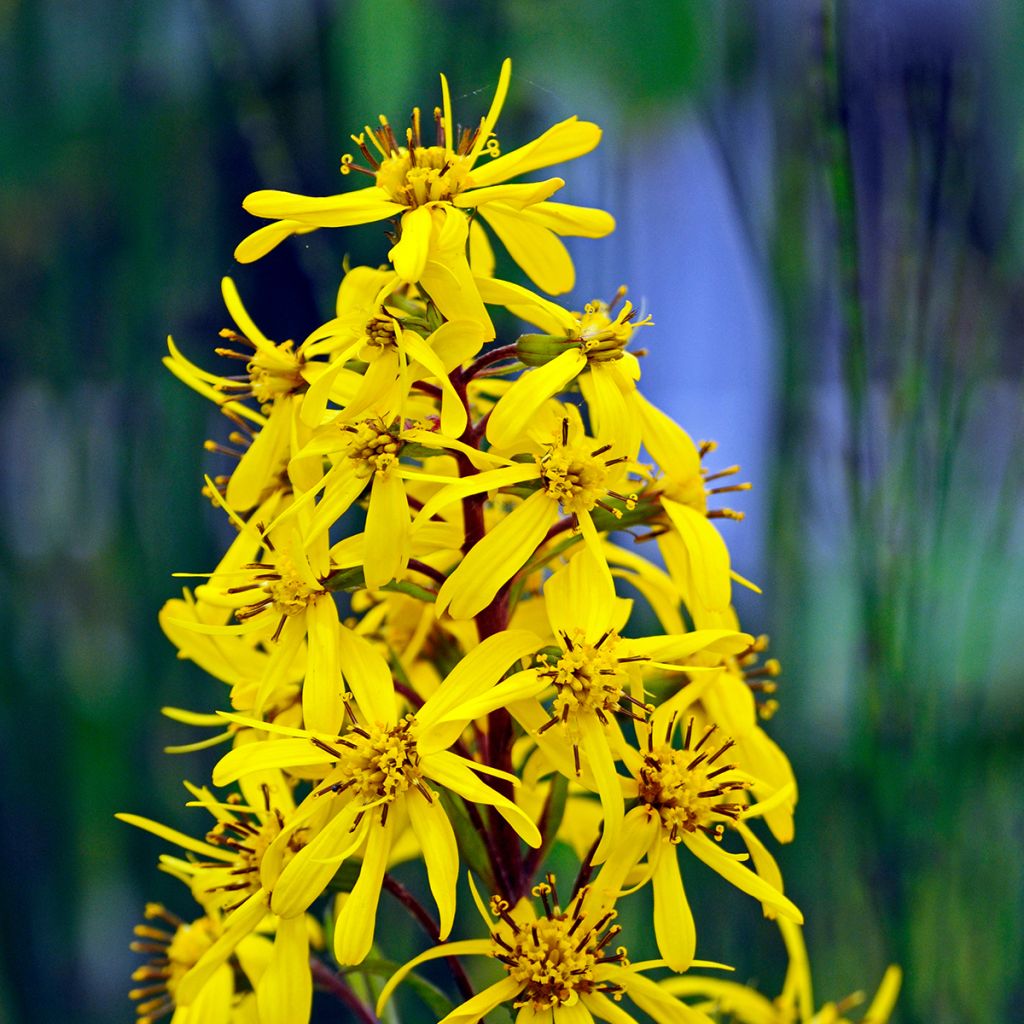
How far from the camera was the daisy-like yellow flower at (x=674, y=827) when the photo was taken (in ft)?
2.03

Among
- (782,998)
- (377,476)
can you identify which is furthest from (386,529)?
(782,998)

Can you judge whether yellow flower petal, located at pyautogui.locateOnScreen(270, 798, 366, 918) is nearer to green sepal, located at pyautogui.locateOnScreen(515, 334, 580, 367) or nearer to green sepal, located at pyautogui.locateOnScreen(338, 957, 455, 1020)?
green sepal, located at pyautogui.locateOnScreen(338, 957, 455, 1020)

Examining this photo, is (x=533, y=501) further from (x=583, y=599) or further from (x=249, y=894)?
(x=249, y=894)

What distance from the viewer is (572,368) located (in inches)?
24.5

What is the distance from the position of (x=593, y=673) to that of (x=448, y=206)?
0.88ft

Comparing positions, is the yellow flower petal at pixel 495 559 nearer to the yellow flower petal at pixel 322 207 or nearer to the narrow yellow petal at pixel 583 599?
the narrow yellow petal at pixel 583 599

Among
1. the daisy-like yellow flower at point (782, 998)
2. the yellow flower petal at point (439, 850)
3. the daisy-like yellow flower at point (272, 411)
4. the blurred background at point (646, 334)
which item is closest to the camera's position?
the yellow flower petal at point (439, 850)

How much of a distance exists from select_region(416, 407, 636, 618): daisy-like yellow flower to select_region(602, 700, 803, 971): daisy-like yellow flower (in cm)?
12

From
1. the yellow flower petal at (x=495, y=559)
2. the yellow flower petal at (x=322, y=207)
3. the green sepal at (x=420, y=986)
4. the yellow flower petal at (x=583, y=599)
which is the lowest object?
the green sepal at (x=420, y=986)

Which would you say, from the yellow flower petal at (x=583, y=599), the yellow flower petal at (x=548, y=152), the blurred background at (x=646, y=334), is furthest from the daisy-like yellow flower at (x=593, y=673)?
the blurred background at (x=646, y=334)

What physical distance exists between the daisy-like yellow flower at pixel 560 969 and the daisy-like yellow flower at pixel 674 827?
20 mm

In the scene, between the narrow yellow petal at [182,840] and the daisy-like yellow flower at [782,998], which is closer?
the narrow yellow petal at [182,840]

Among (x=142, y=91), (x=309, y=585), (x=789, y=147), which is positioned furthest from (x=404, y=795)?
(x=142, y=91)

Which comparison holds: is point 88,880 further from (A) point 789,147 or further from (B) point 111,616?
(A) point 789,147
